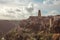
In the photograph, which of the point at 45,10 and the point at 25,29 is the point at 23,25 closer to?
the point at 25,29

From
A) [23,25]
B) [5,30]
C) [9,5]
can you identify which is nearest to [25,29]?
[23,25]

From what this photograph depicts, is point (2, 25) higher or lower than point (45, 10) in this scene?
lower

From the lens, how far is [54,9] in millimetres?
5453

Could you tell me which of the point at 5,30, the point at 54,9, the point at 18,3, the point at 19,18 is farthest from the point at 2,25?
the point at 54,9

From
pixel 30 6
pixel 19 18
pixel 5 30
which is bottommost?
pixel 5 30

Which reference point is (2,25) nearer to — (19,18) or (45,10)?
(19,18)

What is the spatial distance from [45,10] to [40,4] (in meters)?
0.29

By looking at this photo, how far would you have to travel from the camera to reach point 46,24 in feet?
17.3

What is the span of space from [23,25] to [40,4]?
1015 millimetres

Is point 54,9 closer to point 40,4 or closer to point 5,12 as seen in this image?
point 40,4

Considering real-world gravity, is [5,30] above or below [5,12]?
below

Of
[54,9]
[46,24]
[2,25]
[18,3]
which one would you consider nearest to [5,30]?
[2,25]

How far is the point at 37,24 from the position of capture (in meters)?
5.31

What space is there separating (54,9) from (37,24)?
2.76ft
